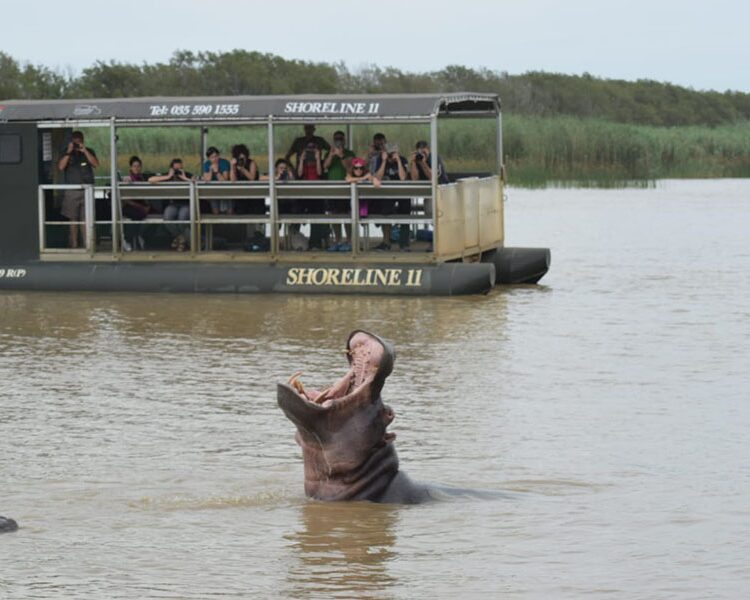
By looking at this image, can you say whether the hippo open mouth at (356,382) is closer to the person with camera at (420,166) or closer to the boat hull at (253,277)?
the boat hull at (253,277)

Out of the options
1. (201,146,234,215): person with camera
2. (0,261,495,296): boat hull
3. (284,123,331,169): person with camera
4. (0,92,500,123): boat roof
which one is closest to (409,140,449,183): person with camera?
(0,92,500,123): boat roof

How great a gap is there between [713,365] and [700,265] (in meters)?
11.2

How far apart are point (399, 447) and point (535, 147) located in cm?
3480

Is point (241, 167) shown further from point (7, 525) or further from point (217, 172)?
point (7, 525)

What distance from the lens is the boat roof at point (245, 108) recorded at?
20.9 metres

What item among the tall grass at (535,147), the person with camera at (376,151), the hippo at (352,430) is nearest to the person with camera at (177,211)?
the person with camera at (376,151)

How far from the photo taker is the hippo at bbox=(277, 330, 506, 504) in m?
8.87

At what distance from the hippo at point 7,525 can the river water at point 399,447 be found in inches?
4.4

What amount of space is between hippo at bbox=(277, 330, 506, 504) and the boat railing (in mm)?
11420

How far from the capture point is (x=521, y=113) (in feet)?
207

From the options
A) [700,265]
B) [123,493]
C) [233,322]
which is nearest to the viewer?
[123,493]

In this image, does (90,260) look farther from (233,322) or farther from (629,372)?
(629,372)

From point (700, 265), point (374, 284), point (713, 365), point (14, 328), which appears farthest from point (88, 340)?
point (700, 265)

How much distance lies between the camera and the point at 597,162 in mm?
46938
